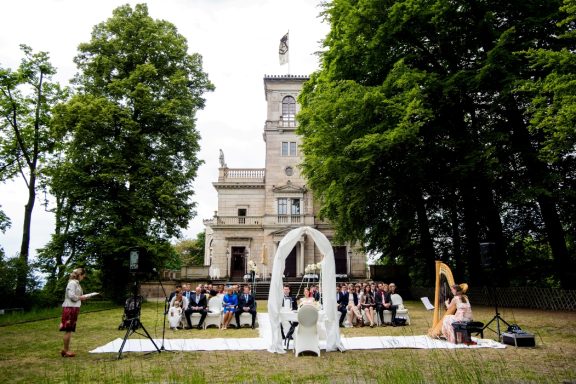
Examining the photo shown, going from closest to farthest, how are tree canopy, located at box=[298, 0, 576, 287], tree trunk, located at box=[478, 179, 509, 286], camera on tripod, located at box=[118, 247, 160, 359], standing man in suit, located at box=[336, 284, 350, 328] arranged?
camera on tripod, located at box=[118, 247, 160, 359]
standing man in suit, located at box=[336, 284, 350, 328]
tree canopy, located at box=[298, 0, 576, 287]
tree trunk, located at box=[478, 179, 509, 286]

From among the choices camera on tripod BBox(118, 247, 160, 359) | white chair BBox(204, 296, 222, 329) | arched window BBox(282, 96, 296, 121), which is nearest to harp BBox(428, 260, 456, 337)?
camera on tripod BBox(118, 247, 160, 359)

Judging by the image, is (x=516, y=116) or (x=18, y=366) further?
(x=516, y=116)

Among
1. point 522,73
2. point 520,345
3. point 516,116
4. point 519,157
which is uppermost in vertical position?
point 522,73

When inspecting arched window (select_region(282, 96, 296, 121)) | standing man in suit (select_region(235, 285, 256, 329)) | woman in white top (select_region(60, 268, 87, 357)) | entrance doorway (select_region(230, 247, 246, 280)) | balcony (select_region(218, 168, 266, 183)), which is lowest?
standing man in suit (select_region(235, 285, 256, 329))

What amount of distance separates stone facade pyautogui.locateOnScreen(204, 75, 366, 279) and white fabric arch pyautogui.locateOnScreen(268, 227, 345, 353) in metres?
21.1

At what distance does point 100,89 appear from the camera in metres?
21.9

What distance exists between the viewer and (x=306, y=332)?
26.2 ft

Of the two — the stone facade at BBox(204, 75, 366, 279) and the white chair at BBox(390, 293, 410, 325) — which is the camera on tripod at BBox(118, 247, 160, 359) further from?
the stone facade at BBox(204, 75, 366, 279)

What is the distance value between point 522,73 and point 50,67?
2327cm

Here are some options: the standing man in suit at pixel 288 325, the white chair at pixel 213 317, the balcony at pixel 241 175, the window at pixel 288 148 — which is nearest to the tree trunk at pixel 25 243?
the white chair at pixel 213 317

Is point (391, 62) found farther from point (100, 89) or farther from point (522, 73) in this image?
point (100, 89)

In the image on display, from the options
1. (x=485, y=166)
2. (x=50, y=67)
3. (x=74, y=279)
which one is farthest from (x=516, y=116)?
(x=50, y=67)

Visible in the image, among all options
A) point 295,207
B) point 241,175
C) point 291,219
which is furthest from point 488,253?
point 241,175

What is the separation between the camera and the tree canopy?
555 inches
